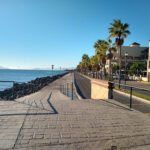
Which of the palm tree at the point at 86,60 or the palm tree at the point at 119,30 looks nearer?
the palm tree at the point at 119,30

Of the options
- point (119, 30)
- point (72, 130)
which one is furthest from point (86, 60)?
point (72, 130)

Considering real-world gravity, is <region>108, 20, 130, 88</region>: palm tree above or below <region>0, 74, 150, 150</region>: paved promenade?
above

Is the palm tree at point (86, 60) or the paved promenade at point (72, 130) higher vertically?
the palm tree at point (86, 60)

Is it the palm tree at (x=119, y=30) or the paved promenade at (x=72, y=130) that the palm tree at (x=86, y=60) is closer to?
the palm tree at (x=119, y=30)


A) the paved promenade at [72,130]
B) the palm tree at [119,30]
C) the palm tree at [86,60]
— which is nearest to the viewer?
the paved promenade at [72,130]

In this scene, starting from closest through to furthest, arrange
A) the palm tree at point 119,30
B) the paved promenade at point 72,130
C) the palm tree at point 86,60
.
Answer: the paved promenade at point 72,130 < the palm tree at point 119,30 < the palm tree at point 86,60

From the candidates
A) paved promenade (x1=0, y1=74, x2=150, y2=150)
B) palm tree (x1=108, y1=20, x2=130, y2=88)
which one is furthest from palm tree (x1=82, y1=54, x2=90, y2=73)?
paved promenade (x1=0, y1=74, x2=150, y2=150)

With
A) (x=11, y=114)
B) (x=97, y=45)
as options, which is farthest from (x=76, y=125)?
(x=97, y=45)

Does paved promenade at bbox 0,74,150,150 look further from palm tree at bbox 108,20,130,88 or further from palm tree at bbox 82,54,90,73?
palm tree at bbox 82,54,90,73

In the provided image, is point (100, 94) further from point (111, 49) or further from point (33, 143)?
point (111, 49)

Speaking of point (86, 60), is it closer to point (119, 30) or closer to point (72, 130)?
point (119, 30)

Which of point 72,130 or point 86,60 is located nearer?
point 72,130

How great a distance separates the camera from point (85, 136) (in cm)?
337

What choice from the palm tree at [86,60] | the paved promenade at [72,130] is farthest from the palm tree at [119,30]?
the palm tree at [86,60]
